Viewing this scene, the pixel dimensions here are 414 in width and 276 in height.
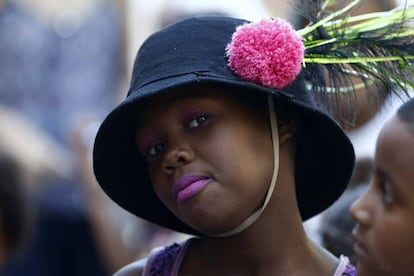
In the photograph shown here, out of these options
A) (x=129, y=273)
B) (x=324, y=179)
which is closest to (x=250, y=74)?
(x=324, y=179)

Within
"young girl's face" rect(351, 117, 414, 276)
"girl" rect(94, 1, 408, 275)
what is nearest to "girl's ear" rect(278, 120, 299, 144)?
"girl" rect(94, 1, 408, 275)

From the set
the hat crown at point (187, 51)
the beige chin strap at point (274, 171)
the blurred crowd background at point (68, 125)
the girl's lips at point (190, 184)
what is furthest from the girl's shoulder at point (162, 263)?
the blurred crowd background at point (68, 125)

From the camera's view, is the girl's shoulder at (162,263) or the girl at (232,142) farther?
the girl's shoulder at (162,263)

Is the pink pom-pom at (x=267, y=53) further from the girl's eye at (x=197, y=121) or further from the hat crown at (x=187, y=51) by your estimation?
the girl's eye at (x=197, y=121)

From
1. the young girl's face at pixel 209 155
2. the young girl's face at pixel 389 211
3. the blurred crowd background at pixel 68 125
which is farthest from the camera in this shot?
the blurred crowd background at pixel 68 125

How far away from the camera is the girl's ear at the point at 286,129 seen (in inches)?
132

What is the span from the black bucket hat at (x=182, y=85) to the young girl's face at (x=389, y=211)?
0.72 ft

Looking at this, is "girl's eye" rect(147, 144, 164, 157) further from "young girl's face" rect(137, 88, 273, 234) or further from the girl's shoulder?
the girl's shoulder

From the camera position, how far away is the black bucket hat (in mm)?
3207

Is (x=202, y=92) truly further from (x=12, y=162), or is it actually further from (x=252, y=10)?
(x=252, y=10)

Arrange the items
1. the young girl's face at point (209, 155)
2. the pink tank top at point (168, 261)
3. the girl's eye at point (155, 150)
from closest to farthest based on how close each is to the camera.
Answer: the young girl's face at point (209, 155) → the girl's eye at point (155, 150) → the pink tank top at point (168, 261)

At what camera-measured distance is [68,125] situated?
548 centimetres

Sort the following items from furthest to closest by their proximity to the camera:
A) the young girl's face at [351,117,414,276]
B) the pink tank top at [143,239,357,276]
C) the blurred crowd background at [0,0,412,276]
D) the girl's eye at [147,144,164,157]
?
the blurred crowd background at [0,0,412,276]
the pink tank top at [143,239,357,276]
the girl's eye at [147,144,164,157]
the young girl's face at [351,117,414,276]

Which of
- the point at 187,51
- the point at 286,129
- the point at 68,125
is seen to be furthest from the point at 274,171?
the point at 68,125
